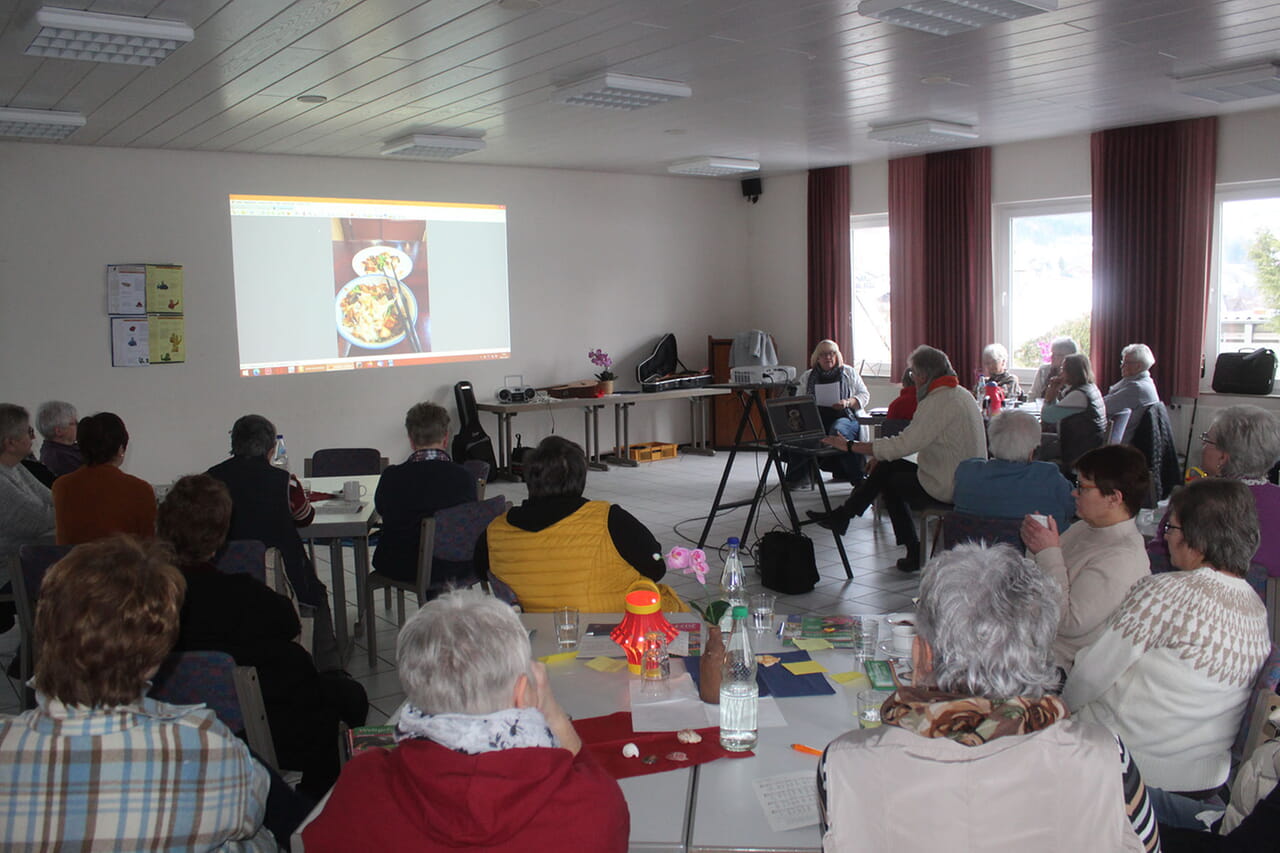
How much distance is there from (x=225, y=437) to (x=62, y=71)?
3575 mm

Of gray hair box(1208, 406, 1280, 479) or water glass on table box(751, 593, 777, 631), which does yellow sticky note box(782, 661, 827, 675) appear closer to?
water glass on table box(751, 593, 777, 631)

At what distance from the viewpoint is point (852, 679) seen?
2412mm

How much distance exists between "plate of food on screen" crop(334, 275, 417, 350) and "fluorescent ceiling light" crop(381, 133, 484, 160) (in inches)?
48.6

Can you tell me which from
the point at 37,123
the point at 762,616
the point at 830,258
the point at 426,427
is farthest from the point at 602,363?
the point at 762,616

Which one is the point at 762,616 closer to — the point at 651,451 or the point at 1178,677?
the point at 1178,677

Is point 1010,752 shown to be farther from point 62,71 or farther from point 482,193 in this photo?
point 482,193

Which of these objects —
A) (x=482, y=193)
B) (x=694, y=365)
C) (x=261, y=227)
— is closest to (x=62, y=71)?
(x=261, y=227)

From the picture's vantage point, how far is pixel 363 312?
28.8 ft

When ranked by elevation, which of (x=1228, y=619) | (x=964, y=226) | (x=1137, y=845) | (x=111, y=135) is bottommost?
(x=1137, y=845)

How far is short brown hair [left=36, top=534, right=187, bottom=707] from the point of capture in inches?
64.8

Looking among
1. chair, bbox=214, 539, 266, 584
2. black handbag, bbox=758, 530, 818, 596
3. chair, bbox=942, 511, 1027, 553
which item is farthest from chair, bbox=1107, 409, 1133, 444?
chair, bbox=214, 539, 266, 584

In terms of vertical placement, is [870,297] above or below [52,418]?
above

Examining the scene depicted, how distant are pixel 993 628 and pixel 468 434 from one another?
7.72 meters

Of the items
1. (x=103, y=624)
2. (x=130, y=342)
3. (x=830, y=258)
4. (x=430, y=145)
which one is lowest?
(x=103, y=624)
